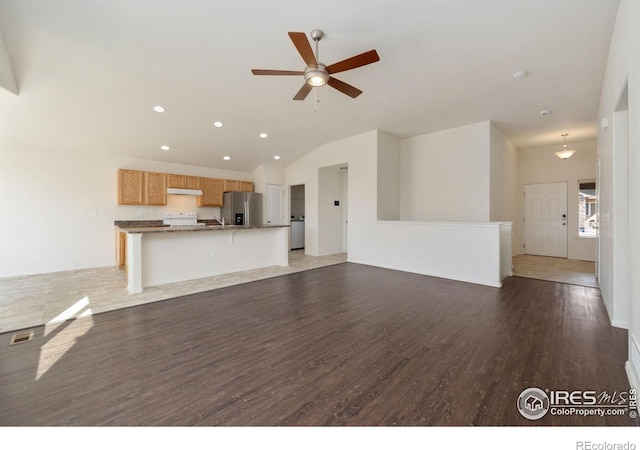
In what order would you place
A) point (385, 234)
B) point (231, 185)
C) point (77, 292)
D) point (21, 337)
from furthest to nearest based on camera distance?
point (231, 185) < point (385, 234) < point (77, 292) < point (21, 337)

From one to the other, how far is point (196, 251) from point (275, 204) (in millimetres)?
3524

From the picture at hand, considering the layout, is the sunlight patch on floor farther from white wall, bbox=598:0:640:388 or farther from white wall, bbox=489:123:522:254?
white wall, bbox=489:123:522:254

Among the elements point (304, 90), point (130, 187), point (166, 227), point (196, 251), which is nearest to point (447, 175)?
point (304, 90)

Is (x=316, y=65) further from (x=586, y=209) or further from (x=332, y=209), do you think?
(x=586, y=209)

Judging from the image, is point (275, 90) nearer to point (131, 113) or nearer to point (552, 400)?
point (131, 113)

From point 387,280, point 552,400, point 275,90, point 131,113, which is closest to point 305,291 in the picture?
point 387,280

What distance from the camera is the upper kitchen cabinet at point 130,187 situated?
596cm

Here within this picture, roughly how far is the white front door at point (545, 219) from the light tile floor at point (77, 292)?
6.46 metres

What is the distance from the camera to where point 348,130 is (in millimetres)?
6000

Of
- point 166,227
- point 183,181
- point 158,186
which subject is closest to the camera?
point 166,227

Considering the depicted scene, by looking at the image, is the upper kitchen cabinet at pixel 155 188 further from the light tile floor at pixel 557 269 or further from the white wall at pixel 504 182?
the light tile floor at pixel 557 269

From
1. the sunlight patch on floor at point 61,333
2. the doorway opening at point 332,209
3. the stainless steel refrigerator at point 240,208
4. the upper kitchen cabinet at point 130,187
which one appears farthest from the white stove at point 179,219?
the doorway opening at point 332,209

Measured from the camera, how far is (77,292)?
3980 millimetres

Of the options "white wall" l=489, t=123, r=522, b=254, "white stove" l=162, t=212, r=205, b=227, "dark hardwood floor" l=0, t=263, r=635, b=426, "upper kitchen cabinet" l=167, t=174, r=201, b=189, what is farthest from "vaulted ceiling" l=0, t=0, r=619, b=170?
"dark hardwood floor" l=0, t=263, r=635, b=426
